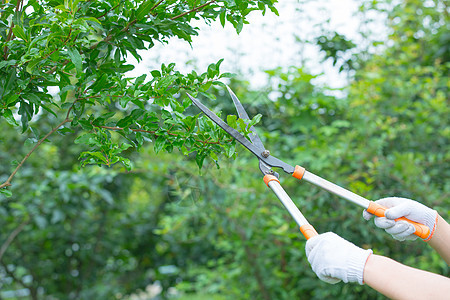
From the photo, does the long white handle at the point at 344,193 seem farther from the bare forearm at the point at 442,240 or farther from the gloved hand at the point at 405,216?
the bare forearm at the point at 442,240

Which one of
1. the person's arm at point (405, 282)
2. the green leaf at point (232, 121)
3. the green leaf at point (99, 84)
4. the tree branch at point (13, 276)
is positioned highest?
the green leaf at point (99, 84)

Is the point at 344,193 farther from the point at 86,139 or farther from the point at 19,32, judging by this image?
the point at 19,32

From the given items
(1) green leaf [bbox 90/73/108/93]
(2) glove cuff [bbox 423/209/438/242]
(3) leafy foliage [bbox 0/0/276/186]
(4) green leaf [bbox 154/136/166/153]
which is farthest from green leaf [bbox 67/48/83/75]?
(2) glove cuff [bbox 423/209/438/242]

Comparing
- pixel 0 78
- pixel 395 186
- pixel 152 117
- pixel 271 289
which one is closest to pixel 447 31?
pixel 395 186

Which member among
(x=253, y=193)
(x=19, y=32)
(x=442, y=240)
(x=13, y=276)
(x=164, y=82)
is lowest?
(x=13, y=276)

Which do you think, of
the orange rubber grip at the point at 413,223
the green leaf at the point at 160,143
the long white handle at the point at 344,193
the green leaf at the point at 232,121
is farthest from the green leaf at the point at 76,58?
the orange rubber grip at the point at 413,223

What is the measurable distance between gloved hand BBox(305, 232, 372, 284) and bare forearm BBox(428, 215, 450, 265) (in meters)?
0.38

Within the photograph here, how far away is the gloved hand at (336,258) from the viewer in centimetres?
99

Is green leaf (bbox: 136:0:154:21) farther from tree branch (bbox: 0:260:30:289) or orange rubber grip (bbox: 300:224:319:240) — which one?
tree branch (bbox: 0:260:30:289)

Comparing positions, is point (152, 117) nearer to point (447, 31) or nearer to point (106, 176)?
point (106, 176)

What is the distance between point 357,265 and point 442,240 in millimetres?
428

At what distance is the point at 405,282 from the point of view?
0.92m

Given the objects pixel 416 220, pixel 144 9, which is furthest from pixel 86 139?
pixel 416 220

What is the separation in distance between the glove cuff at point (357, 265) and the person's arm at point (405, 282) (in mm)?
18
